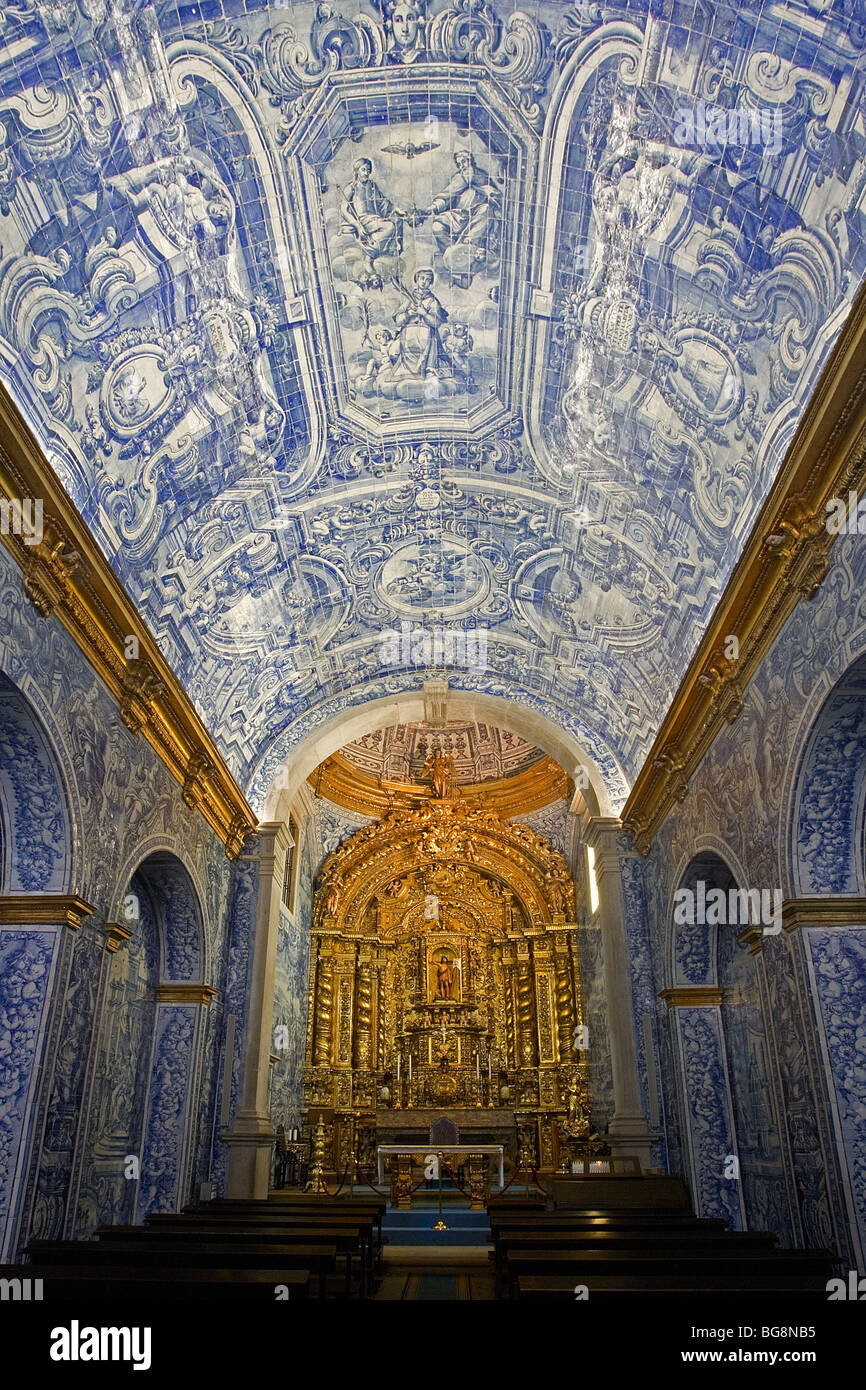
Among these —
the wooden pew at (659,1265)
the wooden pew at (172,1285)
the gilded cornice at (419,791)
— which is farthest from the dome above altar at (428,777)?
the wooden pew at (172,1285)

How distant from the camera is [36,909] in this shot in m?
8.05

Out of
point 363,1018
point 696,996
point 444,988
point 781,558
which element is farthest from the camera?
point 444,988

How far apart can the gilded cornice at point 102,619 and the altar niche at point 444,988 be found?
7.66 metres

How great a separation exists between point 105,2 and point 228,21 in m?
0.92

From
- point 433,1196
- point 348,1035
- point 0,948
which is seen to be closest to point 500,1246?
point 0,948

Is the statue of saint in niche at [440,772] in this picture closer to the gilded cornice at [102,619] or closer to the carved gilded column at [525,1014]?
the carved gilded column at [525,1014]

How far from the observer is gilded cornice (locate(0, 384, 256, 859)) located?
718 cm

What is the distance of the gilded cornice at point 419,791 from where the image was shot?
20219 mm

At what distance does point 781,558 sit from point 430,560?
5966 millimetres

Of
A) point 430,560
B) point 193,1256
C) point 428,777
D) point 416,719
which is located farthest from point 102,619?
point 428,777

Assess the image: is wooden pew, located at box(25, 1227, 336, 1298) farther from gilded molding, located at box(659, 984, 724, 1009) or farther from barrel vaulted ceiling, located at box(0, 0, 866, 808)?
gilded molding, located at box(659, 984, 724, 1009)

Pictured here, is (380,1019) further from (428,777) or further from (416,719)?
(416,719)

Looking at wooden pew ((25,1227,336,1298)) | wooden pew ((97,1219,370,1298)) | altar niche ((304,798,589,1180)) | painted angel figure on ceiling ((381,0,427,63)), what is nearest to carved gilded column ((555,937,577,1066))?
altar niche ((304,798,589,1180))

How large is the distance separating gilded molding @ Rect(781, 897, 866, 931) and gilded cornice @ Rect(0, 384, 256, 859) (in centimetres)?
674
